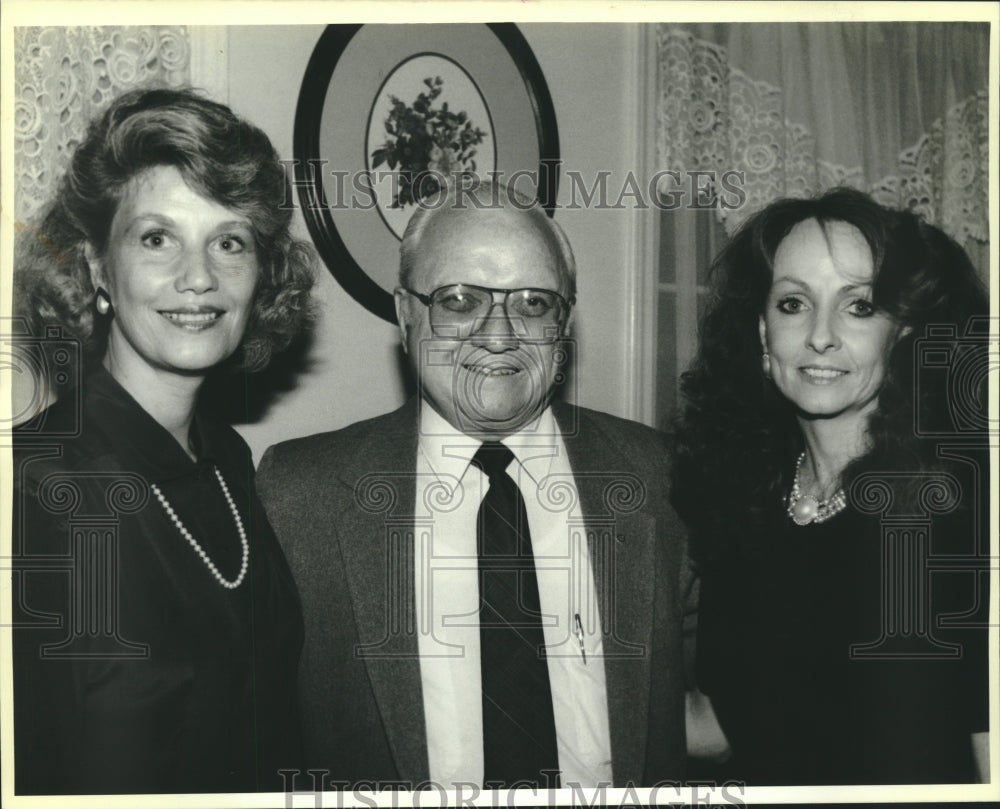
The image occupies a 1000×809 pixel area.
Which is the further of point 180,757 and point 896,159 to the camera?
point 896,159

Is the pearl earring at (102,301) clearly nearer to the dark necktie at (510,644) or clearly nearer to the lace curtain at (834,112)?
the dark necktie at (510,644)

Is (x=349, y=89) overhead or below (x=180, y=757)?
overhead

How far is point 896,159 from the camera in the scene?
5.69 feet

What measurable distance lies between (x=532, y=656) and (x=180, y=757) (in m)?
0.59

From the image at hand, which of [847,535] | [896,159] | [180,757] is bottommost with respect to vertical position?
[180,757]

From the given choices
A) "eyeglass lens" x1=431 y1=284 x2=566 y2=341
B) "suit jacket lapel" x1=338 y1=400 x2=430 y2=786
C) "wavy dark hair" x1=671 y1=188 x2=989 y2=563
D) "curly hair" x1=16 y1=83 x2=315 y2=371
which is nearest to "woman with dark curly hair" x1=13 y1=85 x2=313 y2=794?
"curly hair" x1=16 y1=83 x2=315 y2=371

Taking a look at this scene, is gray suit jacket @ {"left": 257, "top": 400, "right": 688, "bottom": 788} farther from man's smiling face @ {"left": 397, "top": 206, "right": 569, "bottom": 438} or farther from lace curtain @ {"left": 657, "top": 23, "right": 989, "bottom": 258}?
lace curtain @ {"left": 657, "top": 23, "right": 989, "bottom": 258}

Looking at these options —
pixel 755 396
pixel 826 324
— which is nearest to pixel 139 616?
pixel 755 396

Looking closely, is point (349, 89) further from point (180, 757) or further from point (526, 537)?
point (180, 757)

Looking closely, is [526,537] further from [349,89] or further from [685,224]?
[349,89]

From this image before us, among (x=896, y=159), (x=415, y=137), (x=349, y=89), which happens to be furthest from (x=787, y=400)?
(x=349, y=89)

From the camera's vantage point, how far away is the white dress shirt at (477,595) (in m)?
1.63

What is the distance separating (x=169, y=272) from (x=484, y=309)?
19.7 inches

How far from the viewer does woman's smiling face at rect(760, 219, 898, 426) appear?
1654 mm
